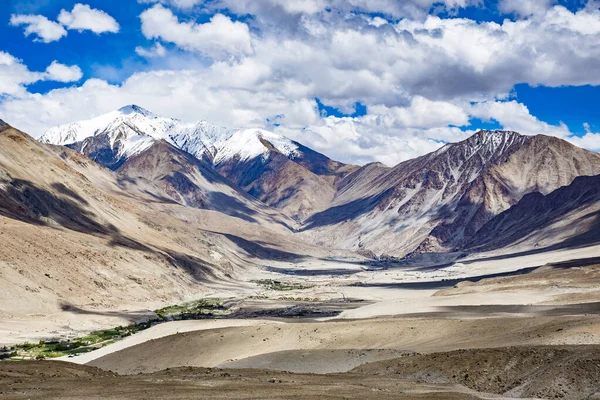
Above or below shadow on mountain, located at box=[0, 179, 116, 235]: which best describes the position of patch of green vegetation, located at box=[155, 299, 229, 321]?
below

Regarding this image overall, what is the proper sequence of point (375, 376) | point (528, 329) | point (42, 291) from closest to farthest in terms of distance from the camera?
point (375, 376), point (528, 329), point (42, 291)

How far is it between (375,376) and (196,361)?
1930cm

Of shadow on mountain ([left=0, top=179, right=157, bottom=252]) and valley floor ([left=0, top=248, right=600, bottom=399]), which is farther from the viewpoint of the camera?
shadow on mountain ([left=0, top=179, right=157, bottom=252])

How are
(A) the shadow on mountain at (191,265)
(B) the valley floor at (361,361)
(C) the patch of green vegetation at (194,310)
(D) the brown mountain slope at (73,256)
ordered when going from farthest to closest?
(A) the shadow on mountain at (191,265) < (C) the patch of green vegetation at (194,310) < (D) the brown mountain slope at (73,256) < (B) the valley floor at (361,361)

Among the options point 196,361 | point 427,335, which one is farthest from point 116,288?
point 427,335

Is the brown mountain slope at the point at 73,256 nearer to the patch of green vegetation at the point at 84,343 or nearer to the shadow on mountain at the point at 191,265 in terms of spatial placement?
the shadow on mountain at the point at 191,265

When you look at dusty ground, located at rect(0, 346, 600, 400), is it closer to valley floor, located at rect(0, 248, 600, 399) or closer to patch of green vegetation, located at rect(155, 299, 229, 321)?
valley floor, located at rect(0, 248, 600, 399)

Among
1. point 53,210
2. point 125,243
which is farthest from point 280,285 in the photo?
point 53,210

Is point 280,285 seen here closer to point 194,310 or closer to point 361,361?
point 194,310

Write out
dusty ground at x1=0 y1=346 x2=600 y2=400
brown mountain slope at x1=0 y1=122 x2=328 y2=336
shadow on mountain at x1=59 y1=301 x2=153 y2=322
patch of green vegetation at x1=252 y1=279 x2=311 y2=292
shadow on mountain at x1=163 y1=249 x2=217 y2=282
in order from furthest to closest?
patch of green vegetation at x1=252 y1=279 x2=311 y2=292 < shadow on mountain at x1=163 y1=249 x2=217 y2=282 < shadow on mountain at x1=59 y1=301 x2=153 y2=322 < brown mountain slope at x1=0 y1=122 x2=328 y2=336 < dusty ground at x1=0 y1=346 x2=600 y2=400

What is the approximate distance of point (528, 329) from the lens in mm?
45812

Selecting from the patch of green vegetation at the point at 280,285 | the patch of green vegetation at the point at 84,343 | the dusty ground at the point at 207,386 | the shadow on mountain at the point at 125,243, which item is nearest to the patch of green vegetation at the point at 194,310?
the patch of green vegetation at the point at 84,343

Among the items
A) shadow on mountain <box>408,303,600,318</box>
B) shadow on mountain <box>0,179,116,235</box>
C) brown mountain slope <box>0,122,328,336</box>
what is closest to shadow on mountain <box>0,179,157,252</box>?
shadow on mountain <box>0,179,116,235</box>

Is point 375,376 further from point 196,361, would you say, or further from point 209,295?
point 209,295
